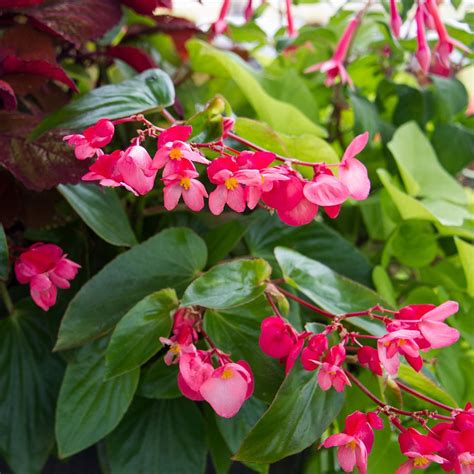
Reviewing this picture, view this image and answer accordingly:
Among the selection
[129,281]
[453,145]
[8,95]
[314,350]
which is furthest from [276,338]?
[453,145]

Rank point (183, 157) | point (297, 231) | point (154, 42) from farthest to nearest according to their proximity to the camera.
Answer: point (154, 42) → point (297, 231) → point (183, 157)

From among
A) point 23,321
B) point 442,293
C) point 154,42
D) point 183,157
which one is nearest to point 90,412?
point 23,321

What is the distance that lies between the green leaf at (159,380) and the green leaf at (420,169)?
307mm

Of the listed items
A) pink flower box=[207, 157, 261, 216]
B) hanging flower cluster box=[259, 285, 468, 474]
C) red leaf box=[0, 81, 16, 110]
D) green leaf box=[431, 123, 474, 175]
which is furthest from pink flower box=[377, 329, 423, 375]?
green leaf box=[431, 123, 474, 175]

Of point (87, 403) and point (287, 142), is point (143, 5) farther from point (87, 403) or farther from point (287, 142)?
point (87, 403)

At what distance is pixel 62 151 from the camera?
479 mm

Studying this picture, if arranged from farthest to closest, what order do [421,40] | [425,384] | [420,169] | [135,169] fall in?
[420,169], [421,40], [425,384], [135,169]

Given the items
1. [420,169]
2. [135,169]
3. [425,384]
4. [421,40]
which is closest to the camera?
[135,169]

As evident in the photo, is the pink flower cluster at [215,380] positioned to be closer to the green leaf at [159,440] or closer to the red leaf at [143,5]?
the green leaf at [159,440]

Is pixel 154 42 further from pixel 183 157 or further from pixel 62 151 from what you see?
pixel 183 157

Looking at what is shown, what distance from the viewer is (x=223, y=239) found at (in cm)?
57

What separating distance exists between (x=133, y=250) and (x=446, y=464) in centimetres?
25

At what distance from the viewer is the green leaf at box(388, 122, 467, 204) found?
26.2 inches

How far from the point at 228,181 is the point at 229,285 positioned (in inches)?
4.1
